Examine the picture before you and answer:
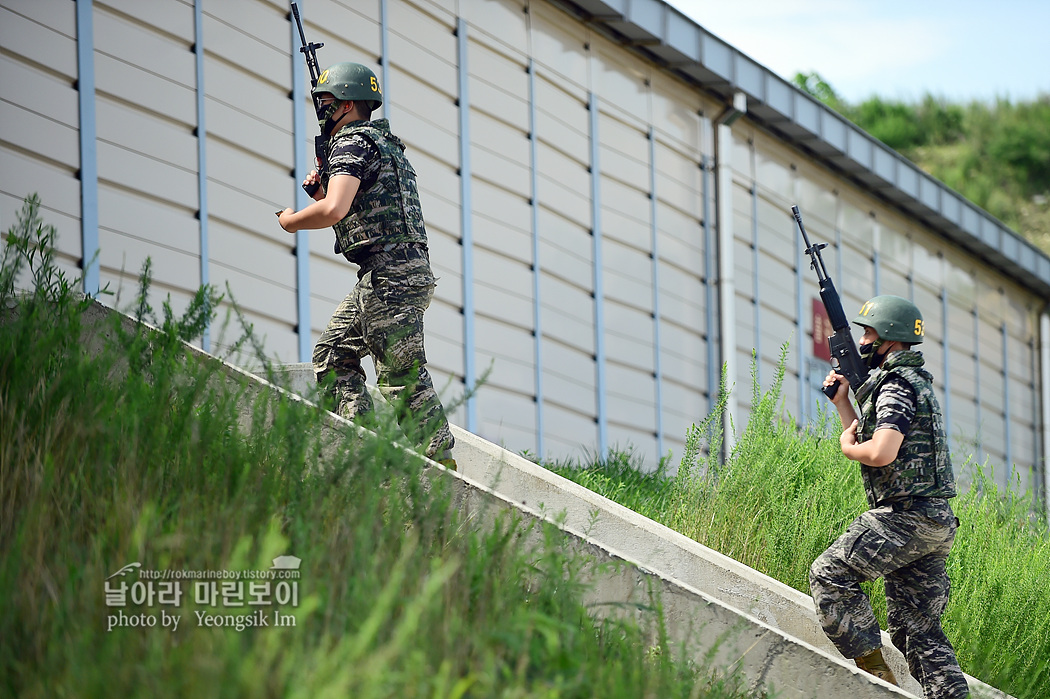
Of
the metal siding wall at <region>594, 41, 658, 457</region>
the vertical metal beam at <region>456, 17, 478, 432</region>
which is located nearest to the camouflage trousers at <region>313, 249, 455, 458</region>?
the vertical metal beam at <region>456, 17, 478, 432</region>

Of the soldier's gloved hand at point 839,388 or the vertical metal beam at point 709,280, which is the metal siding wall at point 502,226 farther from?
the soldier's gloved hand at point 839,388

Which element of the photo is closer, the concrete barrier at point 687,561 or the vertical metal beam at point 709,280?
the concrete barrier at point 687,561

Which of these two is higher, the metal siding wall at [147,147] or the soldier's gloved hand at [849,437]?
the metal siding wall at [147,147]

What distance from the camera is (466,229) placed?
9.95 metres

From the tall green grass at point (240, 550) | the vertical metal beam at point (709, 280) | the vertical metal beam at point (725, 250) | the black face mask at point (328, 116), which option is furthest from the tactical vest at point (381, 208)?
the vertical metal beam at point (709, 280)

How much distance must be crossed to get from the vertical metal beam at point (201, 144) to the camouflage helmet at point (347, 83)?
3.17 metres

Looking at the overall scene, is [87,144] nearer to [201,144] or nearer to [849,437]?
[201,144]

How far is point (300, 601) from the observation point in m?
2.88

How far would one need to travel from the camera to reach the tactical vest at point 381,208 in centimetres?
495

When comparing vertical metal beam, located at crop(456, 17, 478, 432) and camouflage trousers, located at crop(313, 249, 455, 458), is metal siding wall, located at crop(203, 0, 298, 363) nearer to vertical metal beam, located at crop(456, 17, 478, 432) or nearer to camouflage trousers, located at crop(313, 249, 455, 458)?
vertical metal beam, located at crop(456, 17, 478, 432)

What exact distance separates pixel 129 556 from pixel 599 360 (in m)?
8.59

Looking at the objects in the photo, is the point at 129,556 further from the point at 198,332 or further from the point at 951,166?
the point at 951,166

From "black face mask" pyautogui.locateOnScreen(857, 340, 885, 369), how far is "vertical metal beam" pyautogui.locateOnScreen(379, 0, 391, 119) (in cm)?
545

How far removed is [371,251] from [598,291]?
658 cm
